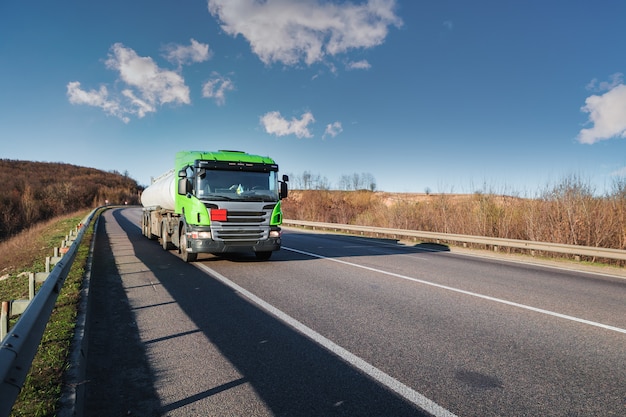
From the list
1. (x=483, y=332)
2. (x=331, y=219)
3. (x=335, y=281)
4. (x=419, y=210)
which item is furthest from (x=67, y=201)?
(x=483, y=332)

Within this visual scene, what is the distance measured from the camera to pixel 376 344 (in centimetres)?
431

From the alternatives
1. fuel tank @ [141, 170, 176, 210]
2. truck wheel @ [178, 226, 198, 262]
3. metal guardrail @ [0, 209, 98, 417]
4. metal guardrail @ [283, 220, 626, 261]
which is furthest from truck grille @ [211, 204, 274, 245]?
metal guardrail @ [283, 220, 626, 261]

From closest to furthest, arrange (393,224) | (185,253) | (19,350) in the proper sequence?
(19,350)
(185,253)
(393,224)

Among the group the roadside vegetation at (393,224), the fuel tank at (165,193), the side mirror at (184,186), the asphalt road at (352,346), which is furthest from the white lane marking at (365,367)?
the fuel tank at (165,193)

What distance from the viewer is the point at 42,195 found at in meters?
53.8

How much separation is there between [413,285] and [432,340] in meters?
3.10

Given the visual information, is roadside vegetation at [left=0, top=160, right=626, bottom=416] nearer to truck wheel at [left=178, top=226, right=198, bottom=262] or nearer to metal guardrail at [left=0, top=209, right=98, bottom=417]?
metal guardrail at [left=0, top=209, right=98, bottom=417]

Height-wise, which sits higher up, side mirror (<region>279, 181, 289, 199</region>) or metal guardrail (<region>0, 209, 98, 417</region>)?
side mirror (<region>279, 181, 289, 199</region>)

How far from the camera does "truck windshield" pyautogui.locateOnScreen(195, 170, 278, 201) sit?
915 centimetres

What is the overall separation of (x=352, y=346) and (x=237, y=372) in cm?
136

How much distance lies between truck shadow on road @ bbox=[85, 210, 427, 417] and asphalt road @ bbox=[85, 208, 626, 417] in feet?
0.05

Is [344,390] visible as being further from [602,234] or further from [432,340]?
Answer: [602,234]

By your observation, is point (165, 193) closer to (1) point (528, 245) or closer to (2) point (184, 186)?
(2) point (184, 186)

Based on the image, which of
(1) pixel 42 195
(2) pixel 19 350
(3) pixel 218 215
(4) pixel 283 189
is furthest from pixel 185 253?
(1) pixel 42 195
